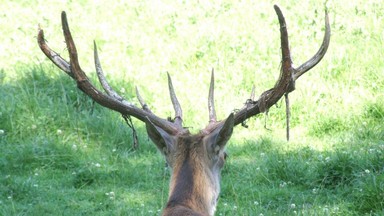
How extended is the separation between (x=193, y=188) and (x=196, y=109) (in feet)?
14.8

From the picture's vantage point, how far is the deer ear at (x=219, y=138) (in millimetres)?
4891

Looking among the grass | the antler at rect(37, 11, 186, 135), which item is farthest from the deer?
the grass

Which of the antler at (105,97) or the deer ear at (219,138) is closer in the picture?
the deer ear at (219,138)

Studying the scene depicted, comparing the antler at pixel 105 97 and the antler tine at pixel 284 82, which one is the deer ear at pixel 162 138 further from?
the antler tine at pixel 284 82

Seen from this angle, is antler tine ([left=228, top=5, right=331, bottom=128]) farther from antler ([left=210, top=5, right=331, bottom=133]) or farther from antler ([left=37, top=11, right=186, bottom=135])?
antler ([left=37, top=11, right=186, bottom=135])

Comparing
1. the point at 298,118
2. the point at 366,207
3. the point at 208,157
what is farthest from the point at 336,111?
the point at 208,157

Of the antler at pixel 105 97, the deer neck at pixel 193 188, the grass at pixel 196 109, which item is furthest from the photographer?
the grass at pixel 196 109

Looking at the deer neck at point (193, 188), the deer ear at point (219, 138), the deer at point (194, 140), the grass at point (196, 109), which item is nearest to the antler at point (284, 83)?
the deer at point (194, 140)

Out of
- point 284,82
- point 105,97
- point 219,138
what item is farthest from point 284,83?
point 105,97

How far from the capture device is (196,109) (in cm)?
927

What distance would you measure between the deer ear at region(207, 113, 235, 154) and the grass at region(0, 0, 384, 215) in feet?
5.54

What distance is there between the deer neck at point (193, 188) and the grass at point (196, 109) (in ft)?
5.86

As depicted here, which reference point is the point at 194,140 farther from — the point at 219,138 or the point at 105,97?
the point at 105,97

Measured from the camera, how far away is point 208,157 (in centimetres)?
500
